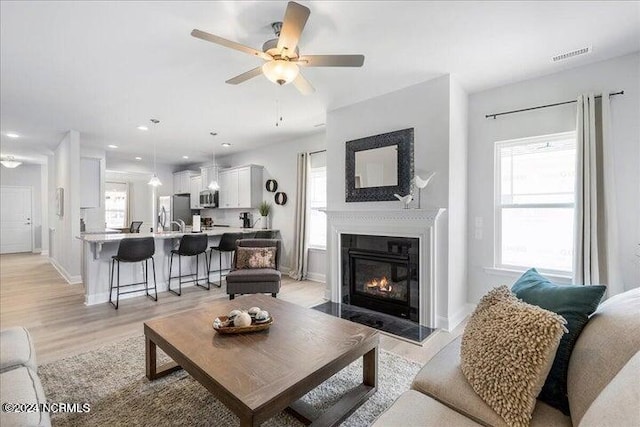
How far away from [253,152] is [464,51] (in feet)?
16.3

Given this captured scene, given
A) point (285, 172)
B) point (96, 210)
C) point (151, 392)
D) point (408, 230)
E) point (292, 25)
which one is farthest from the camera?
point (96, 210)

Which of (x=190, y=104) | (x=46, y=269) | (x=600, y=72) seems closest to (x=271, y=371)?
(x=190, y=104)

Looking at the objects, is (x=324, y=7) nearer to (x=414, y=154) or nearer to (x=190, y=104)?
(x=414, y=154)

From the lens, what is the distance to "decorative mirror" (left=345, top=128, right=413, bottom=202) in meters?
3.42

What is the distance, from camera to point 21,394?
1269 mm

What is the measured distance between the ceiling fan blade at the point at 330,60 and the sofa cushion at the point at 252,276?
102 inches

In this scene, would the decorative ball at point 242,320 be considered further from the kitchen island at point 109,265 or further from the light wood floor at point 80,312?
the kitchen island at point 109,265

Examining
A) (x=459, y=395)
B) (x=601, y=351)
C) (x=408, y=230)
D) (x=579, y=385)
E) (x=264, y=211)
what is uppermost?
(x=264, y=211)

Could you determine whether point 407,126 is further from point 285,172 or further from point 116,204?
point 116,204

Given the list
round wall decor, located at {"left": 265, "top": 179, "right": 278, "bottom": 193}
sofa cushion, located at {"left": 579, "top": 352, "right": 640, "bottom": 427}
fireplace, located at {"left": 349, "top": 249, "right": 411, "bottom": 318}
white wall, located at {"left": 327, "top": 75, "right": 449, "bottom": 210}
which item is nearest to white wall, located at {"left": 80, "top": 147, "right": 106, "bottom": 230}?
round wall decor, located at {"left": 265, "top": 179, "right": 278, "bottom": 193}

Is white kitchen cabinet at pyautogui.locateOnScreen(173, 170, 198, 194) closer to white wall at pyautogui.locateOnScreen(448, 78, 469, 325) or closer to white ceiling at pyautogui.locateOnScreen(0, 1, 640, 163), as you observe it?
white ceiling at pyautogui.locateOnScreen(0, 1, 640, 163)

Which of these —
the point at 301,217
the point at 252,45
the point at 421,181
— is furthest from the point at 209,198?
the point at 421,181

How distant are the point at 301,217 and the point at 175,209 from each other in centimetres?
426

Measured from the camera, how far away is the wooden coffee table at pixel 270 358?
4.48 ft
